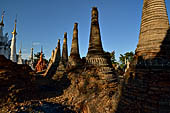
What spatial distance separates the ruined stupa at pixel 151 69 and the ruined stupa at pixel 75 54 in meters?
9.29

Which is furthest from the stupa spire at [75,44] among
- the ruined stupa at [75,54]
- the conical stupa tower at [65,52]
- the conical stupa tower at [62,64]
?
the conical stupa tower at [65,52]

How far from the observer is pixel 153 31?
4336mm

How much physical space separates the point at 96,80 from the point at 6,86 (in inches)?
317

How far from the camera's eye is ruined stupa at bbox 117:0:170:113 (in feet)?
11.3

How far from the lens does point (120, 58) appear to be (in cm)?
4144

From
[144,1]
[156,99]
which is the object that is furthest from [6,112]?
[144,1]

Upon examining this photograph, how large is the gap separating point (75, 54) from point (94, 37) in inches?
202

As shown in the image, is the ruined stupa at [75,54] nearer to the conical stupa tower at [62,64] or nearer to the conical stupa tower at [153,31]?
the conical stupa tower at [62,64]

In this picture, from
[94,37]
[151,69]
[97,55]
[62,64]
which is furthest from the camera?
[62,64]

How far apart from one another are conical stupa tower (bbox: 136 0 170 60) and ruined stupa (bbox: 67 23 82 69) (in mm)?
9396

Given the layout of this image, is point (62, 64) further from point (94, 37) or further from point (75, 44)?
point (94, 37)

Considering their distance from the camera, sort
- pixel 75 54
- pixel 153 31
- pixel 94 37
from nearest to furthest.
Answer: pixel 153 31 → pixel 94 37 → pixel 75 54

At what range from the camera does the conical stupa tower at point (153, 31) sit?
13.2ft

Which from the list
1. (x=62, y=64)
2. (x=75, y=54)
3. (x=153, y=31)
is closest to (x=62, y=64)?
(x=62, y=64)
